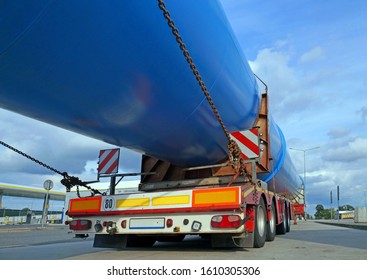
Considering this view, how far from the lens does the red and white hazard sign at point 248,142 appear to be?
5633 mm

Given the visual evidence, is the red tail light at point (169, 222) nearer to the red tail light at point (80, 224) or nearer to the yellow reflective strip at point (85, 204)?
the yellow reflective strip at point (85, 204)

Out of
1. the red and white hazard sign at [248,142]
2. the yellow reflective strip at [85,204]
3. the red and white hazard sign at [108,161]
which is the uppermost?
the red and white hazard sign at [248,142]

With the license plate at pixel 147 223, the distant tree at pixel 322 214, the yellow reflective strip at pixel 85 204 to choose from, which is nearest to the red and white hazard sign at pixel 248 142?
the license plate at pixel 147 223

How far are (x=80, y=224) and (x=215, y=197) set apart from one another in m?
2.38

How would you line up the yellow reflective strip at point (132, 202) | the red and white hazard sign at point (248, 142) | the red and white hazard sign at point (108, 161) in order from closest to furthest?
the yellow reflective strip at point (132, 202) → the red and white hazard sign at point (248, 142) → the red and white hazard sign at point (108, 161)

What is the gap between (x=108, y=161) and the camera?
632 centimetres

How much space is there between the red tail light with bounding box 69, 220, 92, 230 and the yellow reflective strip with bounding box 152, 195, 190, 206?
1.26m

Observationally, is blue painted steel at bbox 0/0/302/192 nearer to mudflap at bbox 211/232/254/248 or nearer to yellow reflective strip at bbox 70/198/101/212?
yellow reflective strip at bbox 70/198/101/212

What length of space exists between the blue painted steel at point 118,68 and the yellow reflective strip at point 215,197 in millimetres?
786

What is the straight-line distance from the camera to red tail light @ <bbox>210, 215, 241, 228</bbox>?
4711 mm

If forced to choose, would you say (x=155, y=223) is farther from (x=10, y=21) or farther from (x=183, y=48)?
(x=10, y=21)
